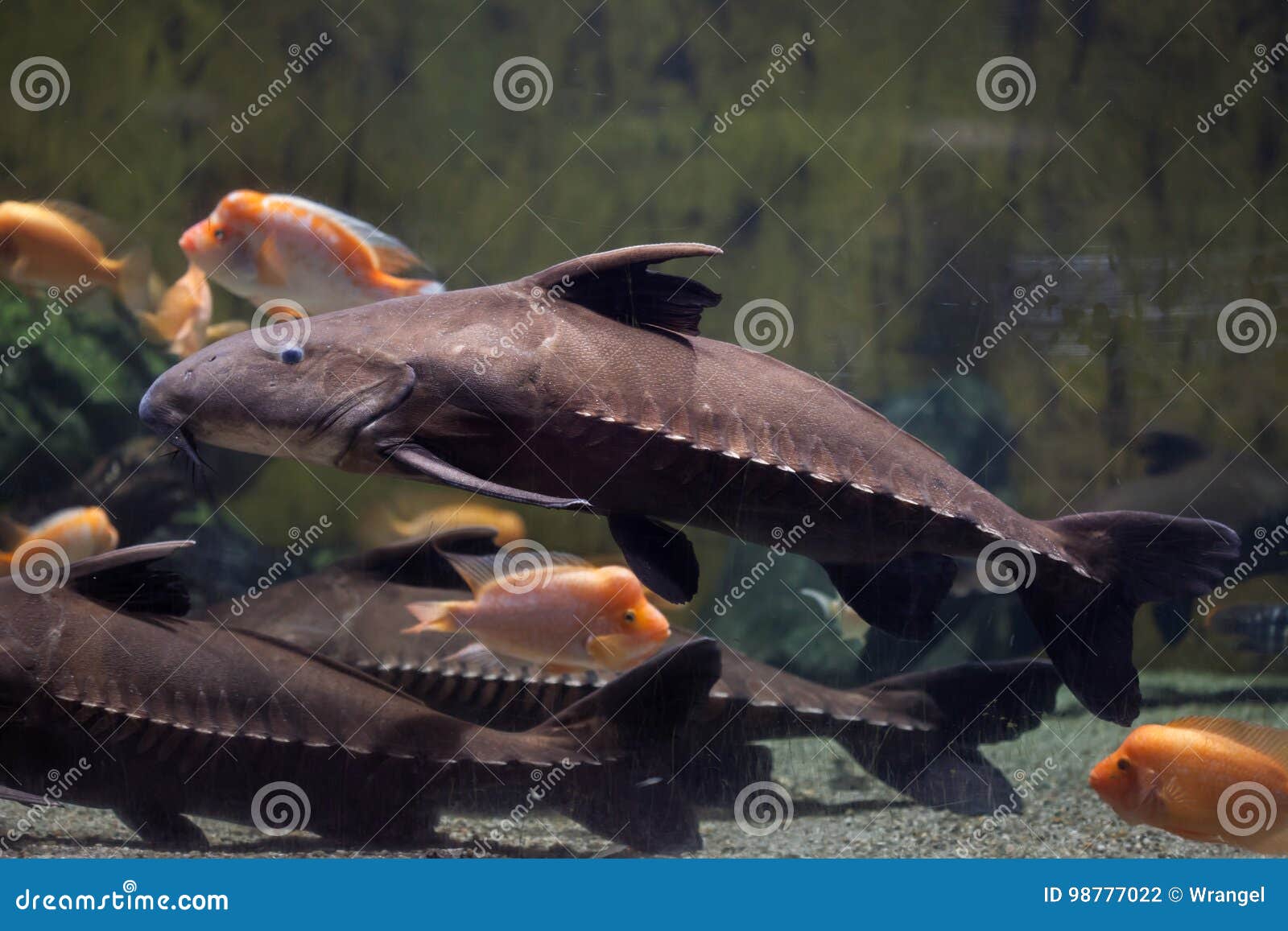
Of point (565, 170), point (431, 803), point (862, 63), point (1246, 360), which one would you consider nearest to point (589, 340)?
point (565, 170)

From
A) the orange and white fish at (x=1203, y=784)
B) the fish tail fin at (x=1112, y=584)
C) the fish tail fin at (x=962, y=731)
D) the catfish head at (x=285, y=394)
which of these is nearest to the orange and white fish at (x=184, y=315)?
the catfish head at (x=285, y=394)

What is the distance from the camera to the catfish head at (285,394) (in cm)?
211

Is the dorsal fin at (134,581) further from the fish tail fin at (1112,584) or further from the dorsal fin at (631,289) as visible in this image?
the fish tail fin at (1112,584)

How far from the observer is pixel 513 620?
2.66 metres

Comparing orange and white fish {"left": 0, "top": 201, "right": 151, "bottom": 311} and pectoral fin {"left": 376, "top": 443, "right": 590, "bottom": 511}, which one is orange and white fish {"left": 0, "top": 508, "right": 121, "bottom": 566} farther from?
pectoral fin {"left": 376, "top": 443, "right": 590, "bottom": 511}

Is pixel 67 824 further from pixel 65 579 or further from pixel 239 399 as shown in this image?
pixel 239 399

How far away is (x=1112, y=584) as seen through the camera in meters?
2.61

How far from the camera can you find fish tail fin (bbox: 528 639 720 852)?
8.32ft

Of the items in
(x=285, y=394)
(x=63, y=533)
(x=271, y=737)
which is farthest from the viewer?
(x=63, y=533)

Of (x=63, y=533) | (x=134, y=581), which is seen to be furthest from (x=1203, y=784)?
(x=63, y=533)

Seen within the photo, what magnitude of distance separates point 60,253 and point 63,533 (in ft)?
3.51

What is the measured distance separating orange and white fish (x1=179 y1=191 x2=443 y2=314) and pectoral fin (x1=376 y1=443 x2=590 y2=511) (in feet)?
3.74

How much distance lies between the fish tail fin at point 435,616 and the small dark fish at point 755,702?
68mm

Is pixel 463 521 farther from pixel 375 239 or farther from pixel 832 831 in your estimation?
pixel 832 831
